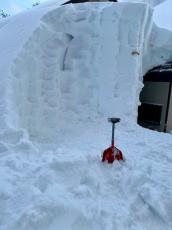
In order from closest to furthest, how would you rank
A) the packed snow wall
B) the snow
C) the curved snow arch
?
1. the snow
2. the curved snow arch
3. the packed snow wall

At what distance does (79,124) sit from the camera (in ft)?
20.1

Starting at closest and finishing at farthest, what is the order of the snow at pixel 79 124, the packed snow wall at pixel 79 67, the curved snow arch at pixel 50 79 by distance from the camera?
1. the snow at pixel 79 124
2. the curved snow arch at pixel 50 79
3. the packed snow wall at pixel 79 67

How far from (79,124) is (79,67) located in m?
1.74

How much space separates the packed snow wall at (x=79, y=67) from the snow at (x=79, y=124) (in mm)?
25

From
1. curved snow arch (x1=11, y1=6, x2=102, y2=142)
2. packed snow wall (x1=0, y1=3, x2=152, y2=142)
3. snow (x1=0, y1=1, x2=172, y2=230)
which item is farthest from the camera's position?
packed snow wall (x1=0, y1=3, x2=152, y2=142)

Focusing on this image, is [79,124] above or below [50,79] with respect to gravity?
below

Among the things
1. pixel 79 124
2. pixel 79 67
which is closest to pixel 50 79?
pixel 79 67

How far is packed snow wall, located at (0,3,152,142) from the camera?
19.6 ft

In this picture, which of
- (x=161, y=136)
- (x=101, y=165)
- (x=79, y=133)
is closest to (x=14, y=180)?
(x=101, y=165)

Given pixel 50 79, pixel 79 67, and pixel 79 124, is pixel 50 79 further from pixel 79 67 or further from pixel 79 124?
pixel 79 124

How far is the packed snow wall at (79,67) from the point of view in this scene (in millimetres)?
5965

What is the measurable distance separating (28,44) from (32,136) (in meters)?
2.41

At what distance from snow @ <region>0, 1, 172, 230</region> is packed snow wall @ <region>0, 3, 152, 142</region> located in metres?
0.03

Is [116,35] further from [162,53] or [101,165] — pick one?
[101,165]
